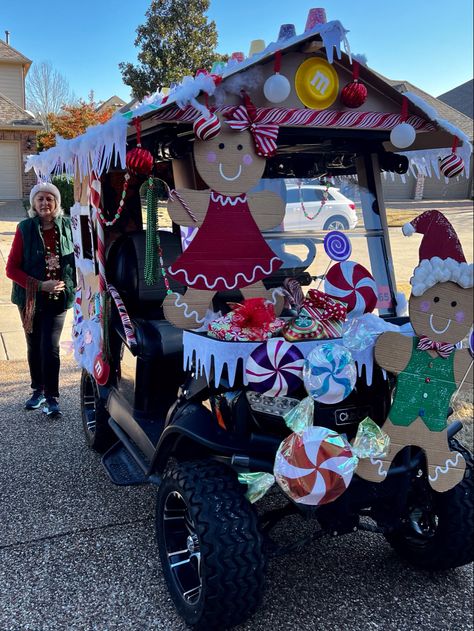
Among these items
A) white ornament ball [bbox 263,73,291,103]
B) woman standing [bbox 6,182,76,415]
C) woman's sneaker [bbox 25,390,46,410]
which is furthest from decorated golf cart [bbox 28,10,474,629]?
woman's sneaker [bbox 25,390,46,410]

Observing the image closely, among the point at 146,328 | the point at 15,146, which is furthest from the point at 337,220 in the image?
the point at 15,146

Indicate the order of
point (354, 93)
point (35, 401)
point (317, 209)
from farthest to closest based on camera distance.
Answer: point (35, 401) < point (317, 209) < point (354, 93)

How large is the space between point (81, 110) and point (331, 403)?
19.3m

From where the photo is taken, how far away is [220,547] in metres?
2.06

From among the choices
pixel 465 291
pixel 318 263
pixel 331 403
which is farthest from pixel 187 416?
pixel 465 291

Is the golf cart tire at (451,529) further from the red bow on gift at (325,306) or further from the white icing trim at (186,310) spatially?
the white icing trim at (186,310)

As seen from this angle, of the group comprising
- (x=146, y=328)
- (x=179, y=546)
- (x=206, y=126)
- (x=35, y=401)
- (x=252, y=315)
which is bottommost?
(x=35, y=401)

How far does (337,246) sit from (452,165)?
0.63 m

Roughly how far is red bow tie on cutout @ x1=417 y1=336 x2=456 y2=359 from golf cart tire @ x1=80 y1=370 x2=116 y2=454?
7.60 feet

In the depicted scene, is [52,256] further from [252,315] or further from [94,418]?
[252,315]

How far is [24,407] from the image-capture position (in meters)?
4.76

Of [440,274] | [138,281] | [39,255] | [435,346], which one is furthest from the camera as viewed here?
[39,255]

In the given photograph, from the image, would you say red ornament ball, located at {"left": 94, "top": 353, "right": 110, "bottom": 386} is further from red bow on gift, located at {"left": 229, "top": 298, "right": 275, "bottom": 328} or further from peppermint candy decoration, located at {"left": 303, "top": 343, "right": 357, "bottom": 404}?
peppermint candy decoration, located at {"left": 303, "top": 343, "right": 357, "bottom": 404}

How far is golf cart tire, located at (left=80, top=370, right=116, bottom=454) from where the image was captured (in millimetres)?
3785
